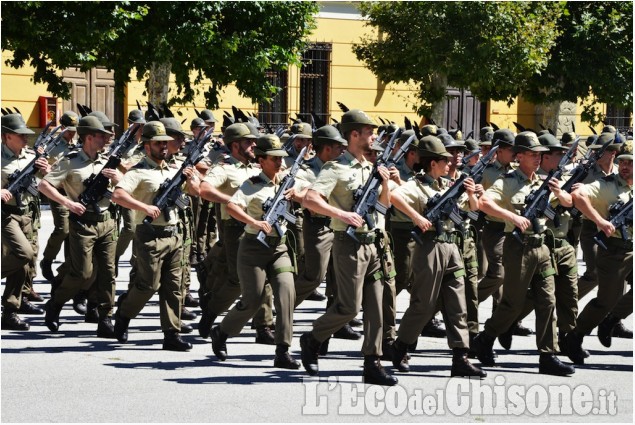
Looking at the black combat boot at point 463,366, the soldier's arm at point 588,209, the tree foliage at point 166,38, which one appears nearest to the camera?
the black combat boot at point 463,366

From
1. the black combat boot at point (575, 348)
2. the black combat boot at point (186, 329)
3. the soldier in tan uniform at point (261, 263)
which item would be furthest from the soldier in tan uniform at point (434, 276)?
the black combat boot at point (186, 329)

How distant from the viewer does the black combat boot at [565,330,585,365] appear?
1108cm

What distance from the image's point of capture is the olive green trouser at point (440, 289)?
10.2 metres

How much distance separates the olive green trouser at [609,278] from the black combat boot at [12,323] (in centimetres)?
480

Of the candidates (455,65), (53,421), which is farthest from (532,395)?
(455,65)

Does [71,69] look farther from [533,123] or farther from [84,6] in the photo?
[533,123]

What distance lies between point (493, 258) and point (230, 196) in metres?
2.39

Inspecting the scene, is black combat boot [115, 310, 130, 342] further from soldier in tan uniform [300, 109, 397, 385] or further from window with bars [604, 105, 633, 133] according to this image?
window with bars [604, 105, 633, 133]

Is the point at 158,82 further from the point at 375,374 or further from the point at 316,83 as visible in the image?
the point at 375,374

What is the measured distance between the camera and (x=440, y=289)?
10.3 m

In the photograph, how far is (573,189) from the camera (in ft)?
35.6

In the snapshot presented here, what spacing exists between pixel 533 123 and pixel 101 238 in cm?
2318

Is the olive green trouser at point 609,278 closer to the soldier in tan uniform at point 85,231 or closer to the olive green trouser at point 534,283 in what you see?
the olive green trouser at point 534,283

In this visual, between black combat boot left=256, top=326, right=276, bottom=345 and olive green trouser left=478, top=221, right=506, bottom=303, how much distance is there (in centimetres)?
192
